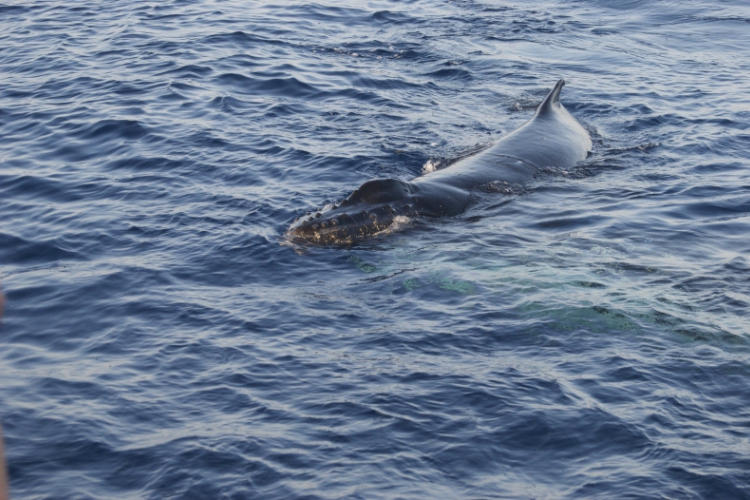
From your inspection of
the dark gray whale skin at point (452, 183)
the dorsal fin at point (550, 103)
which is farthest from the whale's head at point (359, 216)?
the dorsal fin at point (550, 103)

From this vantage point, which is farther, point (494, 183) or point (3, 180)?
point (3, 180)

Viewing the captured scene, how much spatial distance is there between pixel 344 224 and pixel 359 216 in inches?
10.9

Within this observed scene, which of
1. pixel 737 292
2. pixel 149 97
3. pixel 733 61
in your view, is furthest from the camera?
pixel 733 61

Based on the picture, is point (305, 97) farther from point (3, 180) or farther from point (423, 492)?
point (423, 492)

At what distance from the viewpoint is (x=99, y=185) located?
14977 mm

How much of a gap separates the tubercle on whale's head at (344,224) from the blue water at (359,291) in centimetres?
26

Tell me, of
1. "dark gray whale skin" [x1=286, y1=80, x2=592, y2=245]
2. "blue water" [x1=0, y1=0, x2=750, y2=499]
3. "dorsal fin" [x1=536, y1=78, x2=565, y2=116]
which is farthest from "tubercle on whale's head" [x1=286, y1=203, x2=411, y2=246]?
"dorsal fin" [x1=536, y1=78, x2=565, y2=116]

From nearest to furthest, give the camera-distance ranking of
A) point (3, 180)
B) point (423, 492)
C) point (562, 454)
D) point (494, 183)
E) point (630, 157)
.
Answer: point (423, 492), point (562, 454), point (494, 183), point (3, 180), point (630, 157)

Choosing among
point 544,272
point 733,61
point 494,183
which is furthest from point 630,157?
point 733,61

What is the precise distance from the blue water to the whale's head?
279mm

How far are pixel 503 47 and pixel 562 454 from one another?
18.2 meters

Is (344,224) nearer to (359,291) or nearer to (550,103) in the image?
(359,291)

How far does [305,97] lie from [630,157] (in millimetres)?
7257

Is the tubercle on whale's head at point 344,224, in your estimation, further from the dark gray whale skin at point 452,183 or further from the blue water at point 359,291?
the blue water at point 359,291
